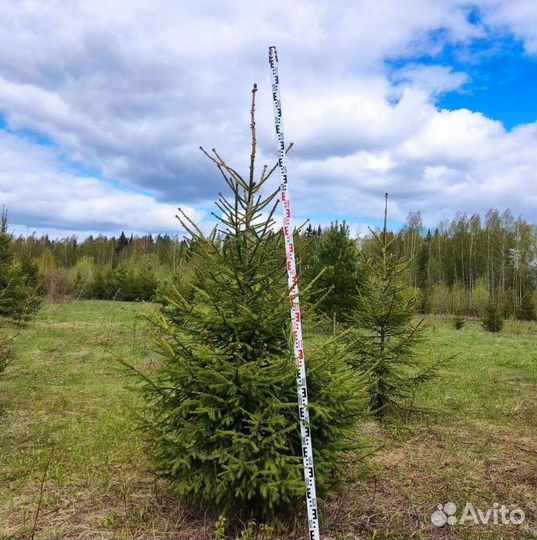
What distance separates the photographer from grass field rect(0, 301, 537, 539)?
4375mm

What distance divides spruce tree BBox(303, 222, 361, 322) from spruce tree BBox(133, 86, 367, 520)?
14.9m

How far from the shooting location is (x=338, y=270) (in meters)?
20.4

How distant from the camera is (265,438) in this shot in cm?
384

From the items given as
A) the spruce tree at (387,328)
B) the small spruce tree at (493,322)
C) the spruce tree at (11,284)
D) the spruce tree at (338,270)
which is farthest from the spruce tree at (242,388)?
the small spruce tree at (493,322)

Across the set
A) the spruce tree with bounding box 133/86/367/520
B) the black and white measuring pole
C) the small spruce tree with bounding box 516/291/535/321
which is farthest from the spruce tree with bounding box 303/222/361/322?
the small spruce tree with bounding box 516/291/535/321

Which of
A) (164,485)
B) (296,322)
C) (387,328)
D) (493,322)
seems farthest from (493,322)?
(296,322)

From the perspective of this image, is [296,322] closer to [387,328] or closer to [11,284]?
[387,328]

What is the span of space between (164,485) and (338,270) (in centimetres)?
1589

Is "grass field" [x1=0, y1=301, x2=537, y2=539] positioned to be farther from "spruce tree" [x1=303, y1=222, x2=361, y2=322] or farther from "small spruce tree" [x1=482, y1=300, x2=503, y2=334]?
"small spruce tree" [x1=482, y1=300, x2=503, y2=334]

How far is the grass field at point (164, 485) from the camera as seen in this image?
4.38 meters

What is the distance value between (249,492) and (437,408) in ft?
21.4

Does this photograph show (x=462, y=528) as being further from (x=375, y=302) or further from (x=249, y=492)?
(x=375, y=302)

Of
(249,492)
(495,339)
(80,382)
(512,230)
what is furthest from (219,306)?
(512,230)

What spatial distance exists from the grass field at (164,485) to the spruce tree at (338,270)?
7.57 m
